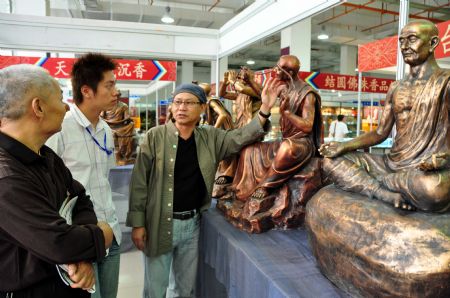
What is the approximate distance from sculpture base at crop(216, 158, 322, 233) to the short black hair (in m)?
1.11

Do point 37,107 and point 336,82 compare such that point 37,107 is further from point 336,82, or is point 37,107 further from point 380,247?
point 336,82

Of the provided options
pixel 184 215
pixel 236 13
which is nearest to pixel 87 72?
pixel 184 215

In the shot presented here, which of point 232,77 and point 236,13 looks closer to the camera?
point 232,77

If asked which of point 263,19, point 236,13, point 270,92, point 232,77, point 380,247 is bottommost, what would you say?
point 380,247

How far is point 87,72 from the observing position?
5.09ft

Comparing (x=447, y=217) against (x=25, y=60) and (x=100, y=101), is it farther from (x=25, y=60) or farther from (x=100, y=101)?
(x=25, y=60)

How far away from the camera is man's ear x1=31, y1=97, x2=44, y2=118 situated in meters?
0.89

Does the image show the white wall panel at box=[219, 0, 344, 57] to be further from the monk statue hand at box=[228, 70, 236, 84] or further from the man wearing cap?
the man wearing cap

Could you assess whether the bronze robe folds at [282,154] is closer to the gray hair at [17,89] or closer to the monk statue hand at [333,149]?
the monk statue hand at [333,149]

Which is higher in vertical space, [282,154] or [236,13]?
[236,13]

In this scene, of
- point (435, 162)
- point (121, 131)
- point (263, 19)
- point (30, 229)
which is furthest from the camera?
point (121, 131)

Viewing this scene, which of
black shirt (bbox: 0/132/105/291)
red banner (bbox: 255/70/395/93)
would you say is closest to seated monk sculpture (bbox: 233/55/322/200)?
black shirt (bbox: 0/132/105/291)

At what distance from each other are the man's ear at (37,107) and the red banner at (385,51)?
2504mm

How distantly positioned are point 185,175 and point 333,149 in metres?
0.81
